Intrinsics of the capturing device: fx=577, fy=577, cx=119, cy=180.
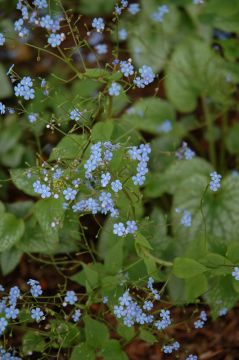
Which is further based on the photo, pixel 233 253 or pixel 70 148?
pixel 70 148

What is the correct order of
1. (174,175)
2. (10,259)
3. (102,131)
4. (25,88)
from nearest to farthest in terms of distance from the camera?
(25,88), (102,131), (10,259), (174,175)

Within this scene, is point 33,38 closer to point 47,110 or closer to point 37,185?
point 47,110

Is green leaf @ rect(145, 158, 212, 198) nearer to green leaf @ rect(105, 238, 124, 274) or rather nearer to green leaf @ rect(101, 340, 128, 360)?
green leaf @ rect(105, 238, 124, 274)

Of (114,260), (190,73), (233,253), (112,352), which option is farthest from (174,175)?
(112,352)

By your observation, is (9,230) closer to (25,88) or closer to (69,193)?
(69,193)

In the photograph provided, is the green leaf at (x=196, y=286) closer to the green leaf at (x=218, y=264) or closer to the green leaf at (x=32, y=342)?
the green leaf at (x=218, y=264)

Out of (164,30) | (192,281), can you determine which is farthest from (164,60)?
(192,281)
